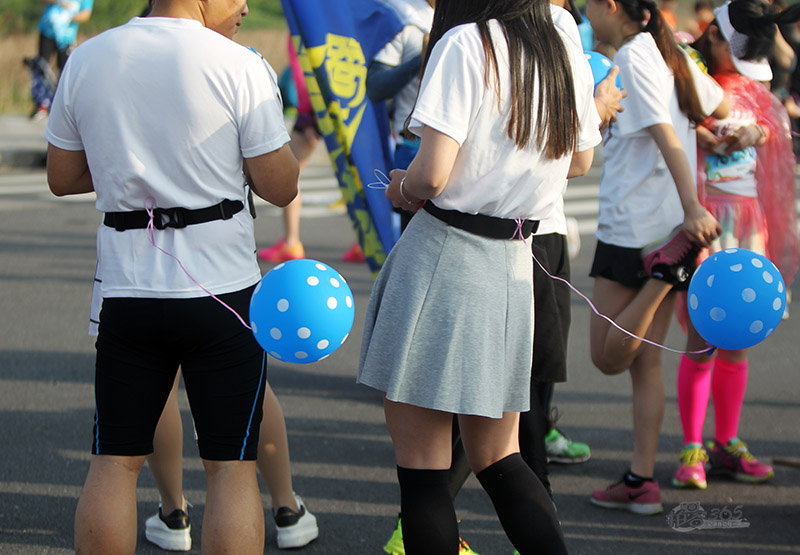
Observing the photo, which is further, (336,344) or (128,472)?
(128,472)

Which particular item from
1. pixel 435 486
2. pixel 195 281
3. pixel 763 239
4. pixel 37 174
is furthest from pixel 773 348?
pixel 37 174

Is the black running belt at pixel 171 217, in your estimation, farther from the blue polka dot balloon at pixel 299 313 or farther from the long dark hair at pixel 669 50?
the long dark hair at pixel 669 50

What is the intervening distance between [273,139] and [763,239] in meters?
2.26

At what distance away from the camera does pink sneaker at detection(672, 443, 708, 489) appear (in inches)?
155

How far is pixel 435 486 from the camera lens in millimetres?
2529

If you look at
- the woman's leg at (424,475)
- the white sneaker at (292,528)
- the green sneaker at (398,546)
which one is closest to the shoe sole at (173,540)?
the white sneaker at (292,528)

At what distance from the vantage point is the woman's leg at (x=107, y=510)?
8.25ft

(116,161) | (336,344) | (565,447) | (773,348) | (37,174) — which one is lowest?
(37,174)

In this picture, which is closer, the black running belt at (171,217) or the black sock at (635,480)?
the black running belt at (171,217)

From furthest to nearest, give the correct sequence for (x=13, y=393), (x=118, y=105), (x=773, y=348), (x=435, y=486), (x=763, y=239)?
(x=773, y=348)
(x=13, y=393)
(x=763, y=239)
(x=435, y=486)
(x=118, y=105)

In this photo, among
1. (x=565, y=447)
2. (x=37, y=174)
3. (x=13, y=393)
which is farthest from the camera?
(x=37, y=174)

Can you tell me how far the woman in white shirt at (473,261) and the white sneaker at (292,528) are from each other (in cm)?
91

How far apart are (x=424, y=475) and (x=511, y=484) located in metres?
0.24

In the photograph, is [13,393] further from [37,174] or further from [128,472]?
[37,174]
